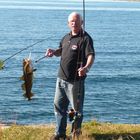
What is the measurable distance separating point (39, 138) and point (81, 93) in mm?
1207

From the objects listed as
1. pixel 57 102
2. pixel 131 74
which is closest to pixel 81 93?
pixel 57 102

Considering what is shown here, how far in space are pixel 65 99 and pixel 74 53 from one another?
789mm

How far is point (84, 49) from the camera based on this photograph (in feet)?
29.6

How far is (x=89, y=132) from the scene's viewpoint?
10312 millimetres

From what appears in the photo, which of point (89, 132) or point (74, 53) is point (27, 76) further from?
point (89, 132)

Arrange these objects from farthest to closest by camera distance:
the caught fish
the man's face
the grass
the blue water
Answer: the blue water < the grass < the man's face < the caught fish

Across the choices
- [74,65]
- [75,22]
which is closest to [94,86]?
[74,65]

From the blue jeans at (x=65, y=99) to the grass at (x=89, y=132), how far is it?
425mm

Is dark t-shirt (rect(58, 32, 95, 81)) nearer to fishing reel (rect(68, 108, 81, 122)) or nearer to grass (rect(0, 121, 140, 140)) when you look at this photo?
fishing reel (rect(68, 108, 81, 122))

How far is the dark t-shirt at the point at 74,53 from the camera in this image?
8992mm

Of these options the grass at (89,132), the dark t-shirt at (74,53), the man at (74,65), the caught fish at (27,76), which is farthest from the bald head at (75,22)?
the grass at (89,132)

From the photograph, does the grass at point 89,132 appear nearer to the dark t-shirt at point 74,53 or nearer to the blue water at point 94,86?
the dark t-shirt at point 74,53

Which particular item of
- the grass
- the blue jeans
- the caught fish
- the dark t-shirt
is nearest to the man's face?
the dark t-shirt

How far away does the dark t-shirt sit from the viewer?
899 cm
